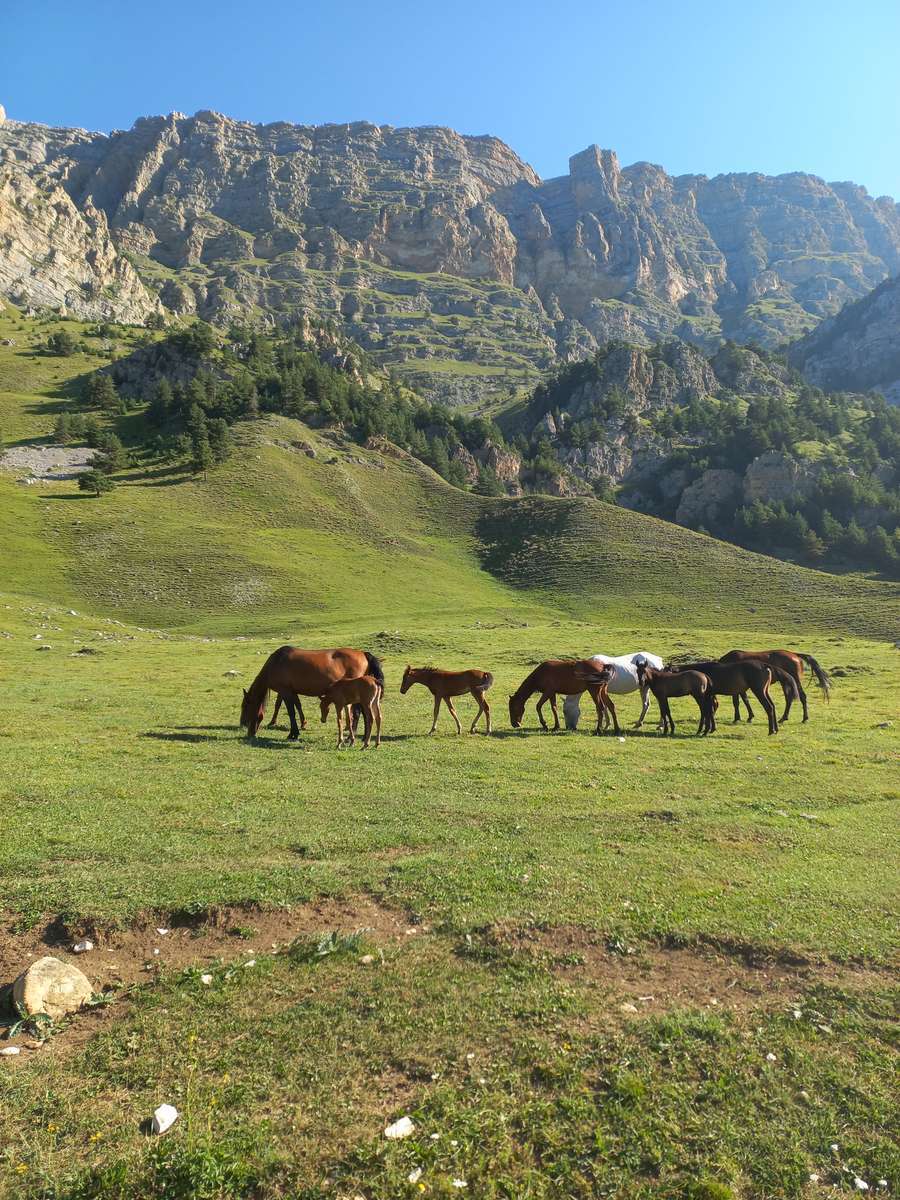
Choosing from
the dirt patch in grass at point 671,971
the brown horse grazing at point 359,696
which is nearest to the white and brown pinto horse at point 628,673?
the brown horse grazing at point 359,696

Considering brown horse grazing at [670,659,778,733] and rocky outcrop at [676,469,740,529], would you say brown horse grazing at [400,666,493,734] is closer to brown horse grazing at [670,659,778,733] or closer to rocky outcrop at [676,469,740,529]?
brown horse grazing at [670,659,778,733]

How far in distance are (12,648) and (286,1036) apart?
36.1 m

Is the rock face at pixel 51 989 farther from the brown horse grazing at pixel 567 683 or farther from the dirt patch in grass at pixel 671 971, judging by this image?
the brown horse grazing at pixel 567 683

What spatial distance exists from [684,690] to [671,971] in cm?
1574

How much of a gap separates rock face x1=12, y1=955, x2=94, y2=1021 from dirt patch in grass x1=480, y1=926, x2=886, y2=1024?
162 inches

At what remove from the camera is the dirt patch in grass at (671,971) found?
670 centimetres

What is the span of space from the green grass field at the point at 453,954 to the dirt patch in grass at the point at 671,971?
0.04 meters

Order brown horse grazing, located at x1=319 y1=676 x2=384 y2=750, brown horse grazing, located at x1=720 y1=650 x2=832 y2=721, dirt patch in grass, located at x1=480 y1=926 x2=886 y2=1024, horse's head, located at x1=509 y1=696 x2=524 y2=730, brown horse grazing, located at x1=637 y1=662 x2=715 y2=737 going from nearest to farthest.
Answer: dirt patch in grass, located at x1=480 y1=926 x2=886 y2=1024, brown horse grazing, located at x1=319 y1=676 x2=384 y2=750, horse's head, located at x1=509 y1=696 x2=524 y2=730, brown horse grazing, located at x1=637 y1=662 x2=715 y2=737, brown horse grazing, located at x1=720 y1=650 x2=832 y2=721

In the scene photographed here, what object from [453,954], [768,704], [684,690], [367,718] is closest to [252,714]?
[367,718]

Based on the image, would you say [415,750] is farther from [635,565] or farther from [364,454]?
[364,454]

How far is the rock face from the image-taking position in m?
6.02

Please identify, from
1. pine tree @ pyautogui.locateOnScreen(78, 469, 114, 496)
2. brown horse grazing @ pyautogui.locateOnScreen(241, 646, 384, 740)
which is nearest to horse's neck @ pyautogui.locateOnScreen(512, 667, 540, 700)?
brown horse grazing @ pyautogui.locateOnScreen(241, 646, 384, 740)

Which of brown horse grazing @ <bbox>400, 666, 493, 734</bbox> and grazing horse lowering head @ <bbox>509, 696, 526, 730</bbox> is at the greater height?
brown horse grazing @ <bbox>400, 666, 493, 734</bbox>

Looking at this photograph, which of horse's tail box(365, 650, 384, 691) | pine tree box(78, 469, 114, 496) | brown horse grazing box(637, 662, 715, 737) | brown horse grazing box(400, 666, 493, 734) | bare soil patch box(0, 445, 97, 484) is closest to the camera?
horse's tail box(365, 650, 384, 691)
